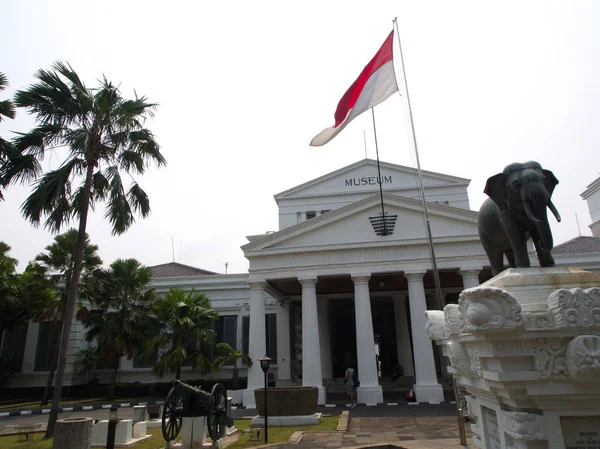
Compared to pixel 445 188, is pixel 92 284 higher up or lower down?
lower down

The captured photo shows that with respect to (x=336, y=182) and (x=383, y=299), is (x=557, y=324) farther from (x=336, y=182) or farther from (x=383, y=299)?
(x=336, y=182)

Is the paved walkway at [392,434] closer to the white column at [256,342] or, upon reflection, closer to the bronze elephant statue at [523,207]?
the bronze elephant statue at [523,207]

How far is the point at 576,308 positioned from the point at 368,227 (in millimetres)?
17768

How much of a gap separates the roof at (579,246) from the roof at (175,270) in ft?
84.2

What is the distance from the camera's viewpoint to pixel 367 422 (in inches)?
539

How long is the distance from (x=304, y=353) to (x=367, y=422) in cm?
643

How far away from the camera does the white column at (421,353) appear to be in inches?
722

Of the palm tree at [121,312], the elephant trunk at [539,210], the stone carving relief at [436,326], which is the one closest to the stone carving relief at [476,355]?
the stone carving relief at [436,326]

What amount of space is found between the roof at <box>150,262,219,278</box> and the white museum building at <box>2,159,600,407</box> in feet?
0.55

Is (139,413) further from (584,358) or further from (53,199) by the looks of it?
(584,358)

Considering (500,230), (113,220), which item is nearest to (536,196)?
(500,230)

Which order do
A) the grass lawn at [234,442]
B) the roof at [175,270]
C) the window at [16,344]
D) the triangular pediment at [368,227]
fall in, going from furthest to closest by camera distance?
the roof at [175,270] → the window at [16,344] → the triangular pediment at [368,227] → the grass lawn at [234,442]

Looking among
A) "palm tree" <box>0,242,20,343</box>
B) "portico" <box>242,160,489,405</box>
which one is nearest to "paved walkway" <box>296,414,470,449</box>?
"portico" <box>242,160,489,405</box>

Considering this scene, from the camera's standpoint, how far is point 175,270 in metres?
34.8
